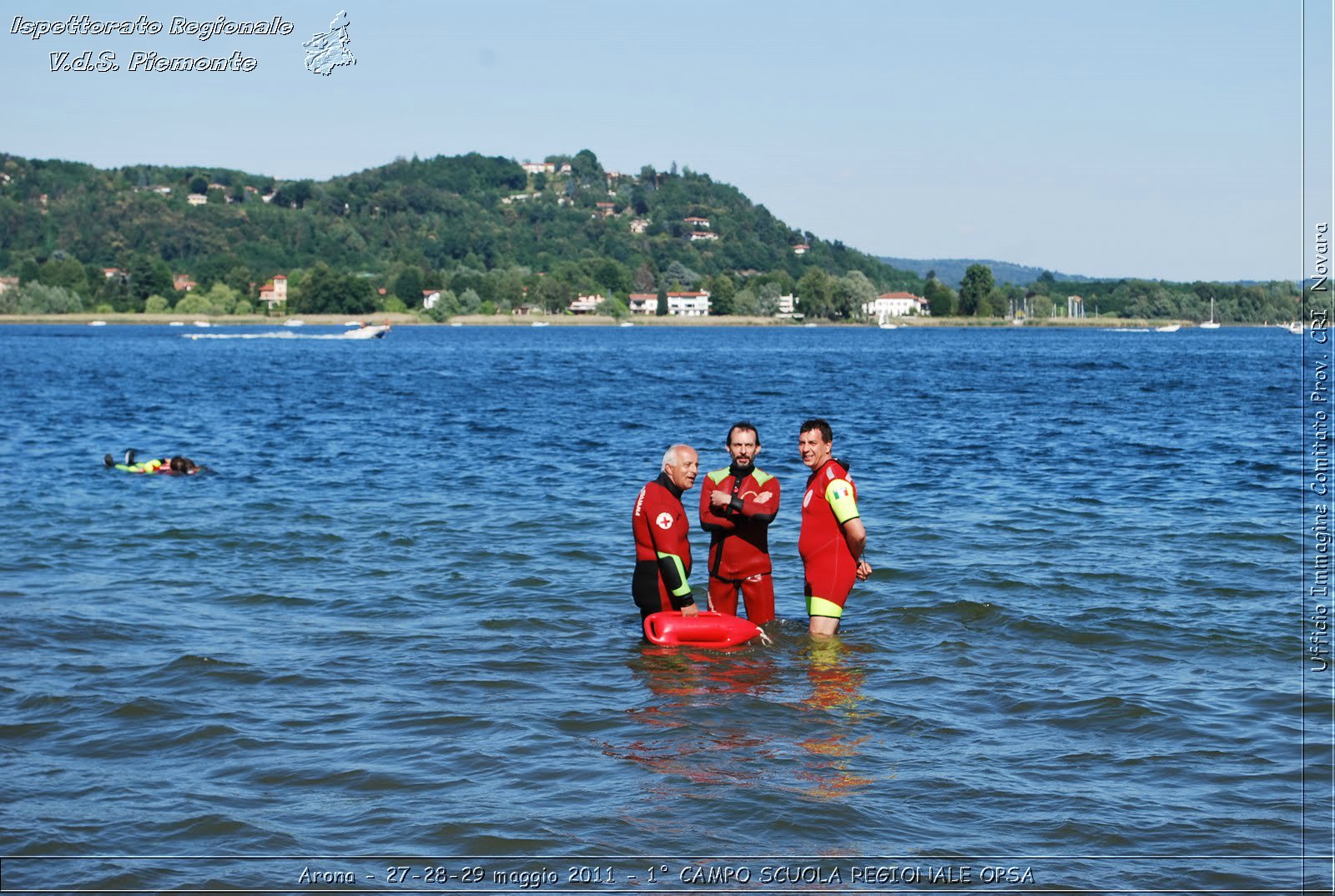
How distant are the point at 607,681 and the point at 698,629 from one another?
A: 99 centimetres

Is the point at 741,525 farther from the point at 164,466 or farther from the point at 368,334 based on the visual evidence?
the point at 368,334

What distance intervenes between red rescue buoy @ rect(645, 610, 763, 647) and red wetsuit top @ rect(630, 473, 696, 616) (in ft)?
0.52

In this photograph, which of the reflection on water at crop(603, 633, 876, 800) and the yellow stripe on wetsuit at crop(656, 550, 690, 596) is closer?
the reflection on water at crop(603, 633, 876, 800)

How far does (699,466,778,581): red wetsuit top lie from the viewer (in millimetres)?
10602

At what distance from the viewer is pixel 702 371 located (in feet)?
244

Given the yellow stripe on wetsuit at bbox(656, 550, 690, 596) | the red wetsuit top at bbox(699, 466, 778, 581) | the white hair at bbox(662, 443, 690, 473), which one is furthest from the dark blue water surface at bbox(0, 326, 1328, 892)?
the white hair at bbox(662, 443, 690, 473)

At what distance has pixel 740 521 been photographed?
1108 centimetres

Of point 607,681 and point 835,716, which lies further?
point 607,681

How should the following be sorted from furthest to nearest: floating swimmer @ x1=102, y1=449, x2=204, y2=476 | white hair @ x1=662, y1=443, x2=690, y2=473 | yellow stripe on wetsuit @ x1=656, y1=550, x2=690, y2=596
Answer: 1. floating swimmer @ x1=102, y1=449, x2=204, y2=476
2. yellow stripe on wetsuit @ x1=656, y1=550, x2=690, y2=596
3. white hair @ x1=662, y1=443, x2=690, y2=473

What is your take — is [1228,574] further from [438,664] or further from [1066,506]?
[438,664]

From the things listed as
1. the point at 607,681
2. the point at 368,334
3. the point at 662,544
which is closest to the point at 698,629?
the point at 662,544

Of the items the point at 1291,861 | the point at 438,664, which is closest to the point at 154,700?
the point at 438,664

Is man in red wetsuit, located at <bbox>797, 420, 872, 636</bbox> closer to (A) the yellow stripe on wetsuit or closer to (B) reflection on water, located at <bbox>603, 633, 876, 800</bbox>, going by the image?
(B) reflection on water, located at <bbox>603, 633, 876, 800</bbox>

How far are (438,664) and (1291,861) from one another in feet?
22.3
